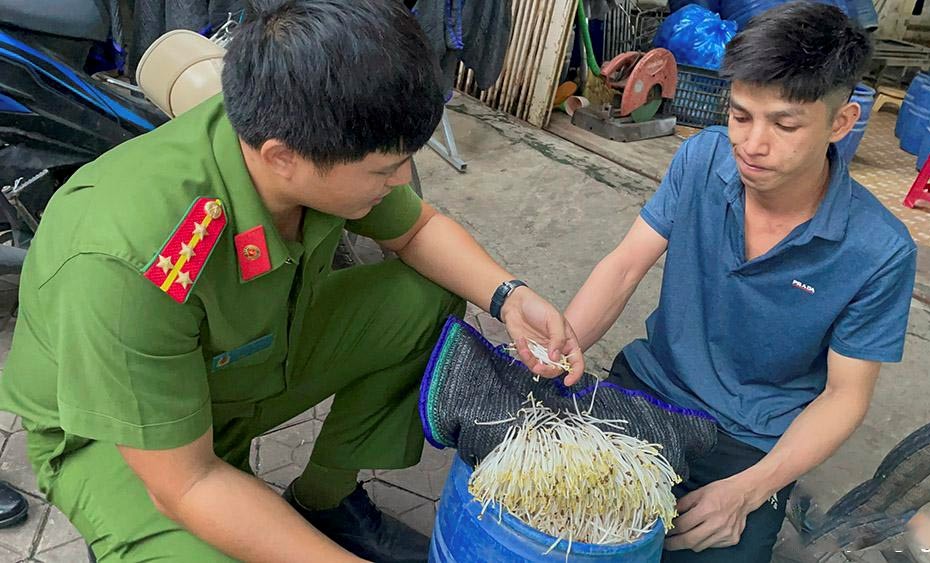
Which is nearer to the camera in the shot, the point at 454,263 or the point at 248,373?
the point at 248,373

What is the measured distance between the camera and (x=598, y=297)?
1883 millimetres

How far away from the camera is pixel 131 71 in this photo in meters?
3.39

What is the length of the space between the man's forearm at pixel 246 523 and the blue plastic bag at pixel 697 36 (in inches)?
183

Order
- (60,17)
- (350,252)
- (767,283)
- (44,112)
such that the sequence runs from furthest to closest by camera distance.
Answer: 1. (350,252)
2. (60,17)
3. (44,112)
4. (767,283)

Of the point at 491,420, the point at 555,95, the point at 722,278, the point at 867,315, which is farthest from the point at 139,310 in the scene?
the point at 555,95

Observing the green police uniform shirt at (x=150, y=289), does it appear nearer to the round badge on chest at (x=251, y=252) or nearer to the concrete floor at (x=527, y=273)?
the round badge on chest at (x=251, y=252)

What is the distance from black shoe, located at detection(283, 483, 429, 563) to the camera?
1.92 meters

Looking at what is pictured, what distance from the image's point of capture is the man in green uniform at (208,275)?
1.14 metres

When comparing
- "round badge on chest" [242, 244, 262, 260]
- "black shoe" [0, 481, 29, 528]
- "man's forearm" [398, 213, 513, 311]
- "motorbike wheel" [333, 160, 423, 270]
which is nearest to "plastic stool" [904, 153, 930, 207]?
"motorbike wheel" [333, 160, 423, 270]

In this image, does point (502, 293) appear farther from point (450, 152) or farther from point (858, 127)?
point (858, 127)

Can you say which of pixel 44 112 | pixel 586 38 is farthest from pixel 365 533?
pixel 586 38

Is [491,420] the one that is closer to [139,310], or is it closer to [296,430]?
[139,310]

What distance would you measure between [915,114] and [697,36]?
60.2 inches

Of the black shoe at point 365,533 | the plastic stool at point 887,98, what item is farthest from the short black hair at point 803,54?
the plastic stool at point 887,98
